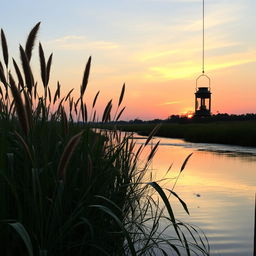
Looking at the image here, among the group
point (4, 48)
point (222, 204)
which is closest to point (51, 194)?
point (4, 48)

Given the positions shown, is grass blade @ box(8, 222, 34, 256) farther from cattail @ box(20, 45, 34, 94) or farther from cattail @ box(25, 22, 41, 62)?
cattail @ box(25, 22, 41, 62)

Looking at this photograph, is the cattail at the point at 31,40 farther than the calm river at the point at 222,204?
No

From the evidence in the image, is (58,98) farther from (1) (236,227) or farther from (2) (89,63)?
(1) (236,227)

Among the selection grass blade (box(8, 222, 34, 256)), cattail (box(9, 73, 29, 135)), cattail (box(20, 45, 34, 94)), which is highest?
cattail (box(20, 45, 34, 94))

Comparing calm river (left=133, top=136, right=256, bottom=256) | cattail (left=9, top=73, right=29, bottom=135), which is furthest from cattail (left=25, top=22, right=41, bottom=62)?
calm river (left=133, top=136, right=256, bottom=256)

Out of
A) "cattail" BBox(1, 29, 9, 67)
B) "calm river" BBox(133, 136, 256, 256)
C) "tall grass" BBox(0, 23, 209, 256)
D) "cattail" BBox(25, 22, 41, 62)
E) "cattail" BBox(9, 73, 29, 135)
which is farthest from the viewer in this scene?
"calm river" BBox(133, 136, 256, 256)

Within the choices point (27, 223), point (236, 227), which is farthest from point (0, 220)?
point (236, 227)

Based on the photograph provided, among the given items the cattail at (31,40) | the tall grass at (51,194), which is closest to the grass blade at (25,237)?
the tall grass at (51,194)

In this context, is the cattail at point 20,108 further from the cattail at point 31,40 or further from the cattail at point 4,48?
the cattail at point 4,48

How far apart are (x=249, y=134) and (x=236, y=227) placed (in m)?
18.7

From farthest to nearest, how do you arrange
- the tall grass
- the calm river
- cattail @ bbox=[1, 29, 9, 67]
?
the calm river < cattail @ bbox=[1, 29, 9, 67] < the tall grass

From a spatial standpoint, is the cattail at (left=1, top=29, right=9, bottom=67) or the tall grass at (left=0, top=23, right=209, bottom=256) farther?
the cattail at (left=1, top=29, right=9, bottom=67)

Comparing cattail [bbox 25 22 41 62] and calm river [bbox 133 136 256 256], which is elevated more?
cattail [bbox 25 22 41 62]

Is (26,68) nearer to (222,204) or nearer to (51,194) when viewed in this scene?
(51,194)
